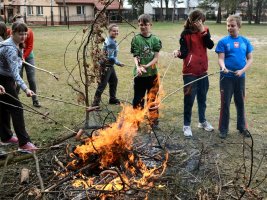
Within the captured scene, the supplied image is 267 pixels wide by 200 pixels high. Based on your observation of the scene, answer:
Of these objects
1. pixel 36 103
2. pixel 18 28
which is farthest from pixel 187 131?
pixel 36 103

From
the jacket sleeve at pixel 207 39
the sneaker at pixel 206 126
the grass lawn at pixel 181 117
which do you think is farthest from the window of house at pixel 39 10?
the jacket sleeve at pixel 207 39

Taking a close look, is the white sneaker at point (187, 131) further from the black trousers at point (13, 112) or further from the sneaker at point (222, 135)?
the black trousers at point (13, 112)

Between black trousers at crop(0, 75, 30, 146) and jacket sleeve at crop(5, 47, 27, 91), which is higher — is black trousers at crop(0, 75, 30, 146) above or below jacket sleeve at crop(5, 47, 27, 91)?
below

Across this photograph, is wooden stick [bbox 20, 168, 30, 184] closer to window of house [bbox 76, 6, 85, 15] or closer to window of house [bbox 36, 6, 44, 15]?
window of house [bbox 36, 6, 44, 15]

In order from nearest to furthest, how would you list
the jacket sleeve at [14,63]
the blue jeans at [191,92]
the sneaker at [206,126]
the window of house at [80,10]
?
the jacket sleeve at [14,63], the blue jeans at [191,92], the sneaker at [206,126], the window of house at [80,10]

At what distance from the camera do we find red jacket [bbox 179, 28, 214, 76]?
5613 mm

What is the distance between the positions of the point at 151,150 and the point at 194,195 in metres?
1.19

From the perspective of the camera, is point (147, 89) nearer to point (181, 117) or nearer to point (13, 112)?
point (181, 117)

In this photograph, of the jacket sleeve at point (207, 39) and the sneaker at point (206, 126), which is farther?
the sneaker at point (206, 126)

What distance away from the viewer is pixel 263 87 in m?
9.56

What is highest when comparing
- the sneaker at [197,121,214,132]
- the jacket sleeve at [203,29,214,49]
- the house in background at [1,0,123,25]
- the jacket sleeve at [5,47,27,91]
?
the house in background at [1,0,123,25]

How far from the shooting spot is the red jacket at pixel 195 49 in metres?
5.61

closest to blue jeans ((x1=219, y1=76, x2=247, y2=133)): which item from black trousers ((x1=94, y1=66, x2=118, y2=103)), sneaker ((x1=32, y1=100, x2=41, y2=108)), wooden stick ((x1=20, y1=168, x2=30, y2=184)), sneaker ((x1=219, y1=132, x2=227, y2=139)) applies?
sneaker ((x1=219, y1=132, x2=227, y2=139))

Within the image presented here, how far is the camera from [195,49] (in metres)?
5.64
